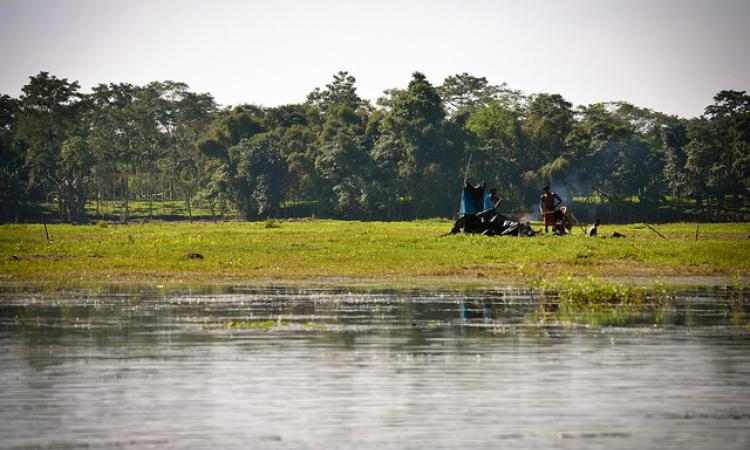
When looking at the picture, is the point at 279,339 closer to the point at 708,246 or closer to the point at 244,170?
the point at 708,246

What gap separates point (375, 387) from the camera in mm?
16453

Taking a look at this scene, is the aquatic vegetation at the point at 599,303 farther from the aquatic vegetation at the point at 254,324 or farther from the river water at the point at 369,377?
the aquatic vegetation at the point at 254,324

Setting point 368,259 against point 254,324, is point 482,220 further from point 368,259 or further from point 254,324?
point 254,324

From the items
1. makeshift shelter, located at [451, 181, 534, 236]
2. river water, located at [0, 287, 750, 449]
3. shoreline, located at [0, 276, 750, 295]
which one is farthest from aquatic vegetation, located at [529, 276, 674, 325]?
makeshift shelter, located at [451, 181, 534, 236]

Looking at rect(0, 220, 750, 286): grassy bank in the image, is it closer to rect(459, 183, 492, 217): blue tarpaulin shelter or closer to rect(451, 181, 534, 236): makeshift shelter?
rect(451, 181, 534, 236): makeshift shelter

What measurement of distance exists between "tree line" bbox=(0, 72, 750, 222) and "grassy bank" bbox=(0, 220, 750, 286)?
4730 centimetres

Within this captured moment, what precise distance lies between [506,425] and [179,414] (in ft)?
14.2

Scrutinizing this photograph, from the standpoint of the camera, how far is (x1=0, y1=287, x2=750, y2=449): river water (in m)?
13.7

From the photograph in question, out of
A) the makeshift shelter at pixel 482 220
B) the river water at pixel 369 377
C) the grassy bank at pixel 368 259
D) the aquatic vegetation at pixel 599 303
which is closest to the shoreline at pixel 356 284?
the grassy bank at pixel 368 259

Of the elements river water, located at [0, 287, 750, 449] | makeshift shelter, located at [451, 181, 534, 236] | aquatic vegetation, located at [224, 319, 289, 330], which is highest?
makeshift shelter, located at [451, 181, 534, 236]

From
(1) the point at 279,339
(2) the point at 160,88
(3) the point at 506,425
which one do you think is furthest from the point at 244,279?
(2) the point at 160,88

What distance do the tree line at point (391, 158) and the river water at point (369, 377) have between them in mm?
69438

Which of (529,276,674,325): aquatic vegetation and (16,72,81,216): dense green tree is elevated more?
(16,72,81,216): dense green tree

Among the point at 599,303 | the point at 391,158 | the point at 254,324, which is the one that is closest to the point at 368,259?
the point at 599,303
